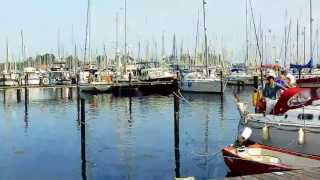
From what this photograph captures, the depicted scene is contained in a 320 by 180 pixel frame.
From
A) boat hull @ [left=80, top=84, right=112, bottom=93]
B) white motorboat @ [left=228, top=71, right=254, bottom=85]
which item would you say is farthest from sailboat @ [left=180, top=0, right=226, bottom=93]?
white motorboat @ [left=228, top=71, right=254, bottom=85]

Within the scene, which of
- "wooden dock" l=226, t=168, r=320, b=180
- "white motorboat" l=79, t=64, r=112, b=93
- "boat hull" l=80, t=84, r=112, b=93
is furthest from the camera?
"white motorboat" l=79, t=64, r=112, b=93

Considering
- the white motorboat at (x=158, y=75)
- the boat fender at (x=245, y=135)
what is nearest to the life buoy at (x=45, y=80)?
the white motorboat at (x=158, y=75)

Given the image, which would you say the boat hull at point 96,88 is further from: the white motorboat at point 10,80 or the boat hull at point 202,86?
the white motorboat at point 10,80

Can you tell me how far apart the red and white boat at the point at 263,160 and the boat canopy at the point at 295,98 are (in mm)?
2300

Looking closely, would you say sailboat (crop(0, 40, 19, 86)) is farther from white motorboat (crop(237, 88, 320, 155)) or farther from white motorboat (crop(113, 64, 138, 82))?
white motorboat (crop(237, 88, 320, 155))

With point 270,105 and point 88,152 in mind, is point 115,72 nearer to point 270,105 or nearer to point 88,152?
point 88,152

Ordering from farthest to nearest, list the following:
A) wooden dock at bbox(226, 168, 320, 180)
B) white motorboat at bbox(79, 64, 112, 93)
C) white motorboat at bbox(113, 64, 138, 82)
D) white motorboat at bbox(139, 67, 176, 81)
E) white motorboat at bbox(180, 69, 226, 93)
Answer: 1. white motorboat at bbox(113, 64, 138, 82)
2. white motorboat at bbox(139, 67, 176, 81)
3. white motorboat at bbox(79, 64, 112, 93)
4. white motorboat at bbox(180, 69, 226, 93)
5. wooden dock at bbox(226, 168, 320, 180)

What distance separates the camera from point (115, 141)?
36594 millimetres

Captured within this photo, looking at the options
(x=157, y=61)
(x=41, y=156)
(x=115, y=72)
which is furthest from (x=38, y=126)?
(x=157, y=61)

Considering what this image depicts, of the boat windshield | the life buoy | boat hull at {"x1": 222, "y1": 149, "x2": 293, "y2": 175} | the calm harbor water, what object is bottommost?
the calm harbor water

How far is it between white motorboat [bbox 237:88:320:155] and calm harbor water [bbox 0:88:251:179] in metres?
2.48

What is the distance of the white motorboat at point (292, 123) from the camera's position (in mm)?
23156

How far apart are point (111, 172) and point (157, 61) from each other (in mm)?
94634

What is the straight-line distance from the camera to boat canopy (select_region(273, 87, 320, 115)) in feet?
82.0
